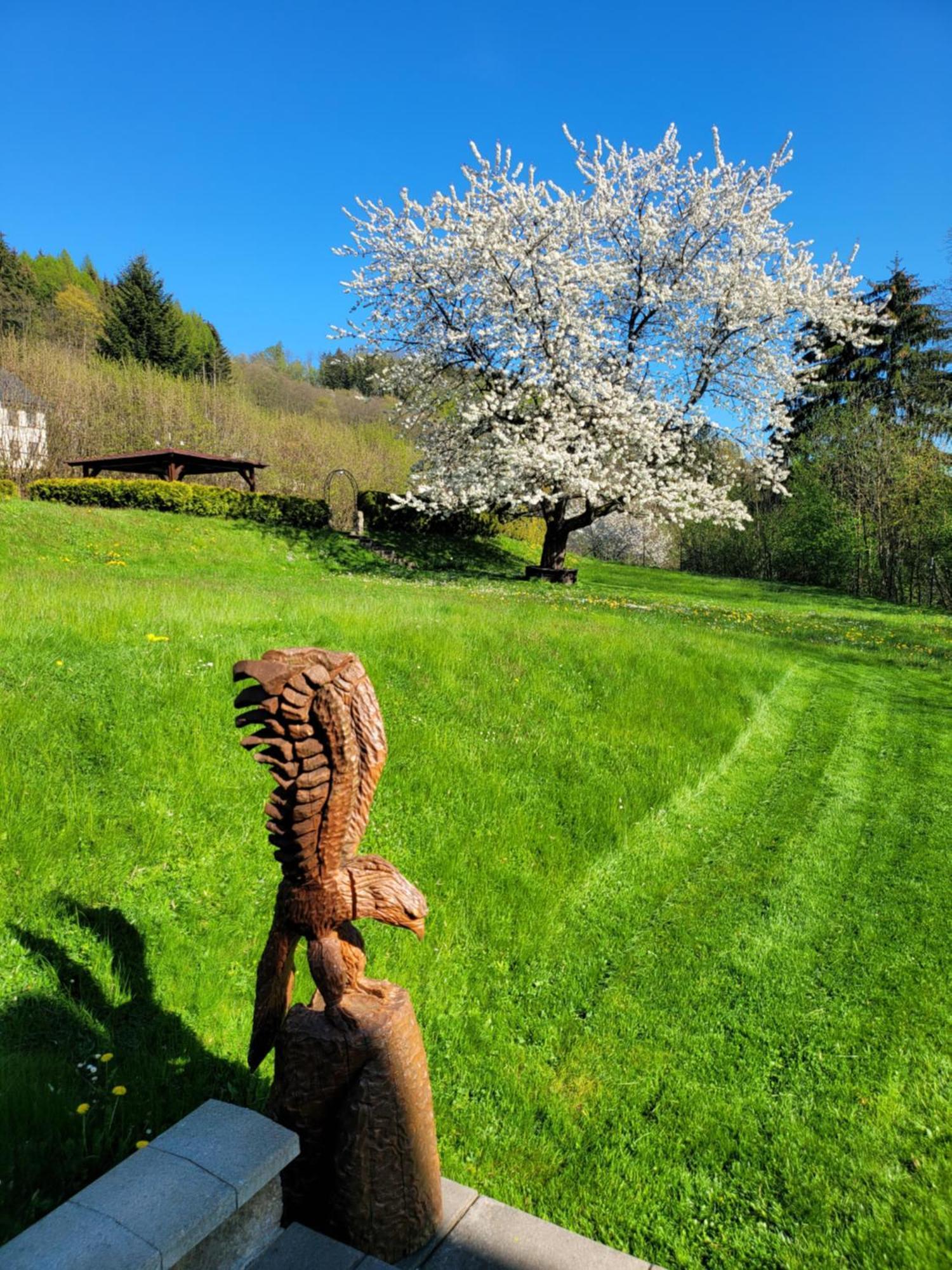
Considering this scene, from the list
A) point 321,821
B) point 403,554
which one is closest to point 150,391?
point 403,554

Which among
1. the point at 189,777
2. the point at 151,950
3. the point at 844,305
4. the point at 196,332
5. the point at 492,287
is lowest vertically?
the point at 151,950

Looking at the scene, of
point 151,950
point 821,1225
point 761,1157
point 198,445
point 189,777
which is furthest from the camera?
point 198,445

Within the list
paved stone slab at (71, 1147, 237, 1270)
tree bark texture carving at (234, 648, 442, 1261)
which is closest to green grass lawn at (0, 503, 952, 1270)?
paved stone slab at (71, 1147, 237, 1270)

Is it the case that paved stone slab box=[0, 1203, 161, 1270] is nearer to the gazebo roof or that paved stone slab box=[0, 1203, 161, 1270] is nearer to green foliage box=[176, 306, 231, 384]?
the gazebo roof

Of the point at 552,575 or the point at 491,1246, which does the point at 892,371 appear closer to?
the point at 552,575

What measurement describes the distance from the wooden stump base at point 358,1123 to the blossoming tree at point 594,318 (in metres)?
15.1

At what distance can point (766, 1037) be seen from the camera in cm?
363

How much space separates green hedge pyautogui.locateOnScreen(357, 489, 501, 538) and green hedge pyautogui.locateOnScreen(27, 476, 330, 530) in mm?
3597

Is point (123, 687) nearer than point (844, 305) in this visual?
Yes

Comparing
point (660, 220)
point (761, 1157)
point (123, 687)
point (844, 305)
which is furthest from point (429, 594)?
point (844, 305)

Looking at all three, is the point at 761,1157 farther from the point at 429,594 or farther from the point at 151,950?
the point at 429,594

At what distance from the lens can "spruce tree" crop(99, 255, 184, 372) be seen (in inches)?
1635

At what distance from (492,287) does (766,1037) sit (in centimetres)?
1711

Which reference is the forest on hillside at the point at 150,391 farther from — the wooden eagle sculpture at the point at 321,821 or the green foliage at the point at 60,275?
the wooden eagle sculpture at the point at 321,821
